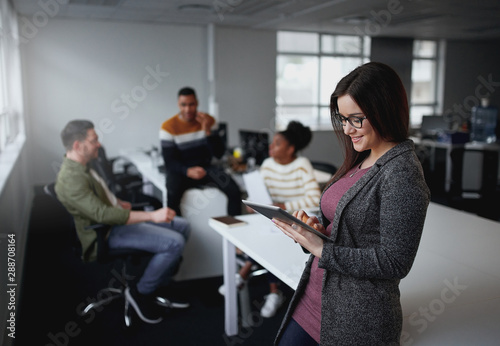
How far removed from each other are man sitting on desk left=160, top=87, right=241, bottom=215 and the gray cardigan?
251cm

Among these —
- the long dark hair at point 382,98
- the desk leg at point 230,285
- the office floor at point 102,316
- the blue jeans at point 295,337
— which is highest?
the long dark hair at point 382,98

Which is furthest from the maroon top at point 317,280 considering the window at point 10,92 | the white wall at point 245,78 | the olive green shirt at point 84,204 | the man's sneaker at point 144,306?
the white wall at point 245,78

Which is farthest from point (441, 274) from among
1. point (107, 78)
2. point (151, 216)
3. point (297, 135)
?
point (107, 78)

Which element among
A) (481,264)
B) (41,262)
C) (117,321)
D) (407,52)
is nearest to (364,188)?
(481,264)

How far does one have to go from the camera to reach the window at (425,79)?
990 cm

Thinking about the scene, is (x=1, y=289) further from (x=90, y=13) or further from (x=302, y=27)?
(x=302, y=27)

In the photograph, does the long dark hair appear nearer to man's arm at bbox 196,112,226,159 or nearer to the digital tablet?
the digital tablet

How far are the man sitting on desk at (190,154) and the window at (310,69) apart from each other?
477 cm

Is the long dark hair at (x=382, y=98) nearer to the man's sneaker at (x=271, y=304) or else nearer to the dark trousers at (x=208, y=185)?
the man's sneaker at (x=271, y=304)

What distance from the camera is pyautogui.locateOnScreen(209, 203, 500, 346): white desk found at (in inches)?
59.9

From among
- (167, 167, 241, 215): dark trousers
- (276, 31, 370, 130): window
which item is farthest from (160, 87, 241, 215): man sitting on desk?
(276, 31, 370, 130): window

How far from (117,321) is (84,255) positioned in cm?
54

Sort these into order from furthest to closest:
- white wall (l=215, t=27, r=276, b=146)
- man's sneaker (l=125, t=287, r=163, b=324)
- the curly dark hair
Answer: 1. white wall (l=215, t=27, r=276, b=146)
2. the curly dark hair
3. man's sneaker (l=125, t=287, r=163, b=324)

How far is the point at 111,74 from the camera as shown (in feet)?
23.8
